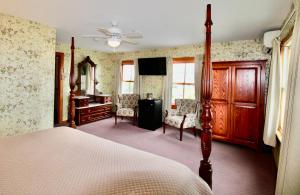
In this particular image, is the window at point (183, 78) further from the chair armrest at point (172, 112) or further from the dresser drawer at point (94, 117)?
the dresser drawer at point (94, 117)

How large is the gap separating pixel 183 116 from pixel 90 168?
339 centimetres

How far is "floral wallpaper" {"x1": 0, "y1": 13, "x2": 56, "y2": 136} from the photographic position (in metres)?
2.82

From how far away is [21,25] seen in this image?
Answer: 296 cm

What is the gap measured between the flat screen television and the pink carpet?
173cm

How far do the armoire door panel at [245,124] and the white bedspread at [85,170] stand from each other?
2.73m

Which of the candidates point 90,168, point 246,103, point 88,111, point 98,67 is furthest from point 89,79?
point 90,168

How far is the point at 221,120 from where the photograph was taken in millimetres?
3912

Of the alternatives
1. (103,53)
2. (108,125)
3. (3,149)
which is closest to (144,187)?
(3,149)

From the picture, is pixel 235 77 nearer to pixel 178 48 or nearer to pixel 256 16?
pixel 256 16

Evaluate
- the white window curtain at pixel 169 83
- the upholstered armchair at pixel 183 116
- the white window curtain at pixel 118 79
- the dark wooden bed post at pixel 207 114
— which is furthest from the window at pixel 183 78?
the dark wooden bed post at pixel 207 114

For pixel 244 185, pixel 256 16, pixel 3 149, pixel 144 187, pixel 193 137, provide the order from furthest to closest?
1. pixel 193 137
2. pixel 256 16
3. pixel 244 185
4. pixel 3 149
5. pixel 144 187

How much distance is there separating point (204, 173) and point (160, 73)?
3.95 m

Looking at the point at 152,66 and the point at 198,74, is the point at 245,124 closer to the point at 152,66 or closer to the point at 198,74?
the point at 198,74

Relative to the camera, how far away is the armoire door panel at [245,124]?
138 inches
